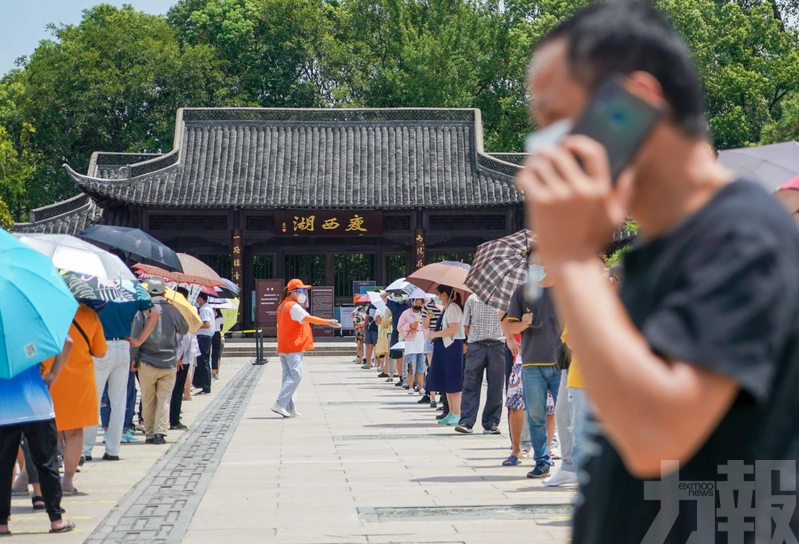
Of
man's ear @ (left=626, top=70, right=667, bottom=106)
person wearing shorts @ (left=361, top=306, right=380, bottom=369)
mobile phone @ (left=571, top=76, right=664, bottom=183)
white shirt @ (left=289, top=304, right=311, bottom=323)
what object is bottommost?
person wearing shorts @ (left=361, top=306, right=380, bottom=369)

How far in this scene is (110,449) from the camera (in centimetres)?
1127

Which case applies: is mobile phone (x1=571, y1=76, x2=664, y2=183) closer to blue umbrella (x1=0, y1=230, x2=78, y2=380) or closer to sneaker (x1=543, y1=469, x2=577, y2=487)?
blue umbrella (x1=0, y1=230, x2=78, y2=380)

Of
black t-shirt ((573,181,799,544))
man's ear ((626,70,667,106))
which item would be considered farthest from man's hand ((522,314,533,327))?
man's ear ((626,70,667,106))

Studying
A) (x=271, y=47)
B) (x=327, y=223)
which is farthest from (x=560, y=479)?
(x=271, y=47)

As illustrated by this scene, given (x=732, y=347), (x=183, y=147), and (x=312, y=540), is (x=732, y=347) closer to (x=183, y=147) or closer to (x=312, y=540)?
(x=312, y=540)

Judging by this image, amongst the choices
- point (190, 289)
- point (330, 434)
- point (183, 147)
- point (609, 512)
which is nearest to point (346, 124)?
point (183, 147)

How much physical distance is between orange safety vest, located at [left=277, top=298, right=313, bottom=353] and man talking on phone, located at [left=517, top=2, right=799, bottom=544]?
13181 millimetres

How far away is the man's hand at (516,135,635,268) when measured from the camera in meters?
1.61

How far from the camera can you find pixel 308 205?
123ft

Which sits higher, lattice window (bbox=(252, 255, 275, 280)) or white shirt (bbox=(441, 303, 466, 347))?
lattice window (bbox=(252, 255, 275, 280))

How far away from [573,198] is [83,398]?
7792 millimetres

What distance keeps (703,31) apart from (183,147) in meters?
20.6

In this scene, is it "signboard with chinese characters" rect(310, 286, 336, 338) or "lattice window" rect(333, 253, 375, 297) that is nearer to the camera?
"signboard with chinese characters" rect(310, 286, 336, 338)

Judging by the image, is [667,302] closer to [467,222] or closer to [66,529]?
[66,529]
